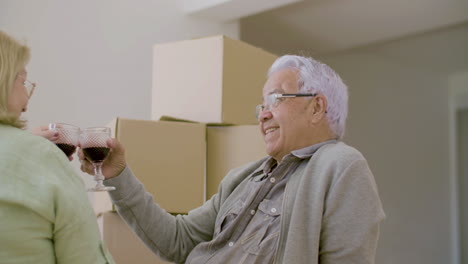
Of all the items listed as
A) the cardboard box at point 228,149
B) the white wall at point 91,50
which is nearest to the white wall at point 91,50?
the white wall at point 91,50

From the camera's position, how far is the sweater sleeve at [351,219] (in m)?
1.20

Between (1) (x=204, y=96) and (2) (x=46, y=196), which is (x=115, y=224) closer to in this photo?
(1) (x=204, y=96)

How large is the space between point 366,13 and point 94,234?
3124 millimetres

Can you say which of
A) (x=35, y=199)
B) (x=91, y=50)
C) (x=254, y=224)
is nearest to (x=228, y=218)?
(x=254, y=224)

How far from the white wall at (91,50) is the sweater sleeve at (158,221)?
114 centimetres

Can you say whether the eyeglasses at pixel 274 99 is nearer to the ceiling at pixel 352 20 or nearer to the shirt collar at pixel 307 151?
the shirt collar at pixel 307 151

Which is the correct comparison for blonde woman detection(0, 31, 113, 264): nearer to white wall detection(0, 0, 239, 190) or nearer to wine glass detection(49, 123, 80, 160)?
wine glass detection(49, 123, 80, 160)

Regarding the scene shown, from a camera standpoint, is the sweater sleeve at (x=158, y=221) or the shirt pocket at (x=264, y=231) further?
the sweater sleeve at (x=158, y=221)

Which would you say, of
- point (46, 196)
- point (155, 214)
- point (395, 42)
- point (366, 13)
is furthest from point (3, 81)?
point (395, 42)

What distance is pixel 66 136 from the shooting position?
51.8 inches

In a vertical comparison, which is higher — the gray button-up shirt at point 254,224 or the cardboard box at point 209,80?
the cardboard box at point 209,80

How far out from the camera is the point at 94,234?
39.2 inches

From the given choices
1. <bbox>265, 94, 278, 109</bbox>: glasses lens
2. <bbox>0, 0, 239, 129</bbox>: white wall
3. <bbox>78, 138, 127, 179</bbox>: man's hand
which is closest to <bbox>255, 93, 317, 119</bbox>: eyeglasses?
<bbox>265, 94, 278, 109</bbox>: glasses lens

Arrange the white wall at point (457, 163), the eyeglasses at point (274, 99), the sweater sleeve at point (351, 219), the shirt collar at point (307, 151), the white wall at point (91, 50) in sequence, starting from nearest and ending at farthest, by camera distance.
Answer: the sweater sleeve at point (351, 219) → the shirt collar at point (307, 151) → the eyeglasses at point (274, 99) → the white wall at point (91, 50) → the white wall at point (457, 163)
